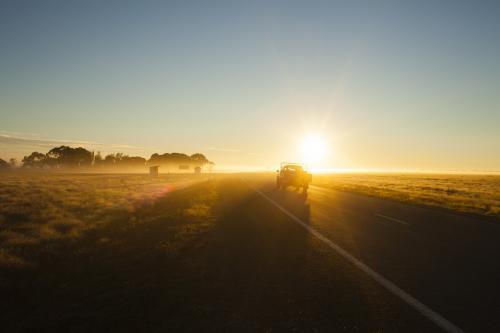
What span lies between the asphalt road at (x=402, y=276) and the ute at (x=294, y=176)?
619 inches

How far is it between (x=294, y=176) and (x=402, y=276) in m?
22.3

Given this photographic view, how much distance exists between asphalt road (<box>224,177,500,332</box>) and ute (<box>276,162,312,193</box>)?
15.7 m

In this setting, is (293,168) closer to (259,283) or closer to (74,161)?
(259,283)

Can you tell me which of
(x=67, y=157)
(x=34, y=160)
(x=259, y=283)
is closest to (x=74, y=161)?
(x=67, y=157)

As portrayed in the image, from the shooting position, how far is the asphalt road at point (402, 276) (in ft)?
13.3

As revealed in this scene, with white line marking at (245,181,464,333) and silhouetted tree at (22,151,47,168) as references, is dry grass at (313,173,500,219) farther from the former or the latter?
silhouetted tree at (22,151,47,168)

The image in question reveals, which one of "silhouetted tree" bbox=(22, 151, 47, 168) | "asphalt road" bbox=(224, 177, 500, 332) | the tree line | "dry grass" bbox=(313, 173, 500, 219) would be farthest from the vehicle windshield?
"silhouetted tree" bbox=(22, 151, 47, 168)

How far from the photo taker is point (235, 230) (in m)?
10.4

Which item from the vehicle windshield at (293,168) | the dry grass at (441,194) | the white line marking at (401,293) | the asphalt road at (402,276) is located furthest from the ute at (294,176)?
the white line marking at (401,293)

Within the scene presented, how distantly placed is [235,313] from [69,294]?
109 inches

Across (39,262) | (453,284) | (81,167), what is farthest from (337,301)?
(81,167)

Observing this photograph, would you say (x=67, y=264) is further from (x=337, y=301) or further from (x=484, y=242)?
(x=484, y=242)

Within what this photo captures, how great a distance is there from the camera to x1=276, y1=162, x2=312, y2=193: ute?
2734cm

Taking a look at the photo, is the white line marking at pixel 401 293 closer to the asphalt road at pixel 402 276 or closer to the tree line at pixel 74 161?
the asphalt road at pixel 402 276
